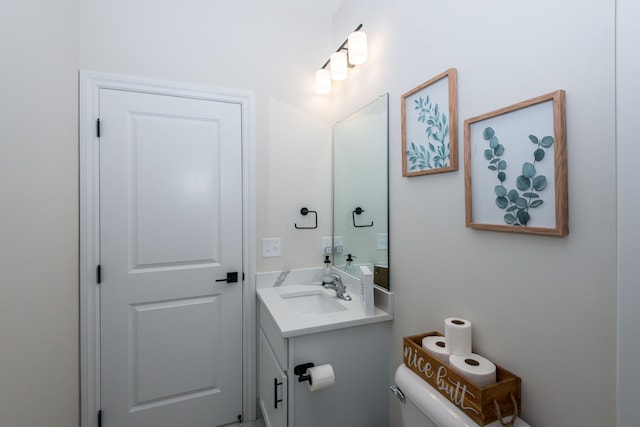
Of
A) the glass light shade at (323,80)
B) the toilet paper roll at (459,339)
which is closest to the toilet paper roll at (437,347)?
the toilet paper roll at (459,339)

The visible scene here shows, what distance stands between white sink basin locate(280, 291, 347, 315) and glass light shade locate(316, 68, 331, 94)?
1311 mm

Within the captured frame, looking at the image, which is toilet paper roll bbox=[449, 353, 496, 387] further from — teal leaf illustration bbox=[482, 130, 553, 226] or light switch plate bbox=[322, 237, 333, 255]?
light switch plate bbox=[322, 237, 333, 255]

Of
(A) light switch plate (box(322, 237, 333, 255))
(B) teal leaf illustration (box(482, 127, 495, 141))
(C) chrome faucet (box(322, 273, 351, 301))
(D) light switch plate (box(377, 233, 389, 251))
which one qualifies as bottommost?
(C) chrome faucet (box(322, 273, 351, 301))

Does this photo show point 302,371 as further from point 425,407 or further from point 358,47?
point 358,47

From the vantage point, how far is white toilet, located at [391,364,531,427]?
0.86 m

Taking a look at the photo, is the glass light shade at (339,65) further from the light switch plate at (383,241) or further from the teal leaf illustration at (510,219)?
the teal leaf illustration at (510,219)

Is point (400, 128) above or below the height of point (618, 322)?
above

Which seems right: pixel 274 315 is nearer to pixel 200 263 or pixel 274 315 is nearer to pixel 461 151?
pixel 200 263

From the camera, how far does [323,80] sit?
1900mm

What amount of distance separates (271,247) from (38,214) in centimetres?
113

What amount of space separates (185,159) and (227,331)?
108 centimetres

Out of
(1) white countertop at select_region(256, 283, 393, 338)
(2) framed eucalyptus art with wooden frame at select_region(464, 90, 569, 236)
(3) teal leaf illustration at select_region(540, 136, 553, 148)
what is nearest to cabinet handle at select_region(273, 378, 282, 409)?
(1) white countertop at select_region(256, 283, 393, 338)

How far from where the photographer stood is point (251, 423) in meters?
1.85

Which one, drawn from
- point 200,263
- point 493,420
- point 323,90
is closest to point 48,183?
point 200,263
